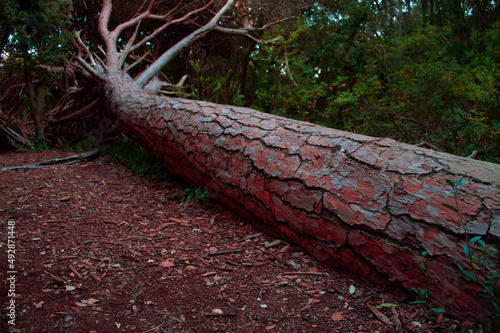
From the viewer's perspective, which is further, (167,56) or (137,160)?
(167,56)

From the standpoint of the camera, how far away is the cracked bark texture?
149 cm

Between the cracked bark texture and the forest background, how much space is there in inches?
83.6

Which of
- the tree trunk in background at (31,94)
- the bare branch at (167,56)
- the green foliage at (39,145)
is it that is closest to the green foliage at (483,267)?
the bare branch at (167,56)

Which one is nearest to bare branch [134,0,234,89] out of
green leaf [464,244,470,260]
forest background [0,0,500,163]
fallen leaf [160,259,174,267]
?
forest background [0,0,500,163]

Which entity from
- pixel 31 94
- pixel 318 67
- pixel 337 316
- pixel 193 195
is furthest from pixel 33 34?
pixel 337 316

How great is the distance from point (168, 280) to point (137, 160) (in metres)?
3.16

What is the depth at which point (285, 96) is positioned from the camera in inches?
261

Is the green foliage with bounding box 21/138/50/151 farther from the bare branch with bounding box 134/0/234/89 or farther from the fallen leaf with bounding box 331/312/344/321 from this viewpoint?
the fallen leaf with bounding box 331/312/344/321

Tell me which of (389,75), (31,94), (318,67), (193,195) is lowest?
(193,195)

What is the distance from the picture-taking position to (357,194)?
1.88 m

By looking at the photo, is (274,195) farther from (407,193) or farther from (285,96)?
(285,96)

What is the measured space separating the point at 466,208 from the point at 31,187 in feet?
14.0

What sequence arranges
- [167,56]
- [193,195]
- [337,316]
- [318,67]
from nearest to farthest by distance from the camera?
[337,316]
[193,195]
[167,56]
[318,67]

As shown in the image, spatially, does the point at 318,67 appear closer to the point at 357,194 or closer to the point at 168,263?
the point at 357,194
